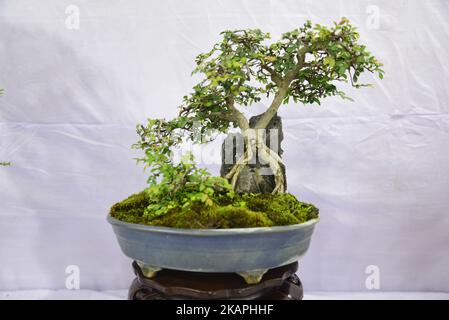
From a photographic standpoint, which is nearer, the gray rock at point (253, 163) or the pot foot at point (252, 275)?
the pot foot at point (252, 275)

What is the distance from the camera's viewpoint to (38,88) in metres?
2.05

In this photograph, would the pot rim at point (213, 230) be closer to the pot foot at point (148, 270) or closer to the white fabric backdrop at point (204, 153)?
the pot foot at point (148, 270)

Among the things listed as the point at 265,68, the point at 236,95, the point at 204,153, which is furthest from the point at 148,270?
the point at 204,153

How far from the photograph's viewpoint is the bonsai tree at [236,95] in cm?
125

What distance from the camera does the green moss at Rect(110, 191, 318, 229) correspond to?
115cm

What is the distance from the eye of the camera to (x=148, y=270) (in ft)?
4.07

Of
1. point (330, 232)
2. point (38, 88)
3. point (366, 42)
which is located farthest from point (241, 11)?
point (330, 232)

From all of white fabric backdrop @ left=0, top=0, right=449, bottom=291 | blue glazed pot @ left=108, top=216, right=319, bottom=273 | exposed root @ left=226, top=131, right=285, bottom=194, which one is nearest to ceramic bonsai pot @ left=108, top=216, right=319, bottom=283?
blue glazed pot @ left=108, top=216, right=319, bottom=273

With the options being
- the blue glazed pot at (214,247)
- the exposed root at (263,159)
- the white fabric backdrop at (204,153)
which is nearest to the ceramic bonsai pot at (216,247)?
the blue glazed pot at (214,247)

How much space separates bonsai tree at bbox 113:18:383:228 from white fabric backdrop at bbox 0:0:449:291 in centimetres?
60

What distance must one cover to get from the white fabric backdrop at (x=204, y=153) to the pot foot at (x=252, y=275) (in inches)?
36.3

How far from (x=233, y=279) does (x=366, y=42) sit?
1.38m

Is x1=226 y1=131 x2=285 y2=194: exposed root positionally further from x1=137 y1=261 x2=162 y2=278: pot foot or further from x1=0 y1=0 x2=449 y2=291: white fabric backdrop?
x1=0 y1=0 x2=449 y2=291: white fabric backdrop

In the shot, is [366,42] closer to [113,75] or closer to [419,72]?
[419,72]
